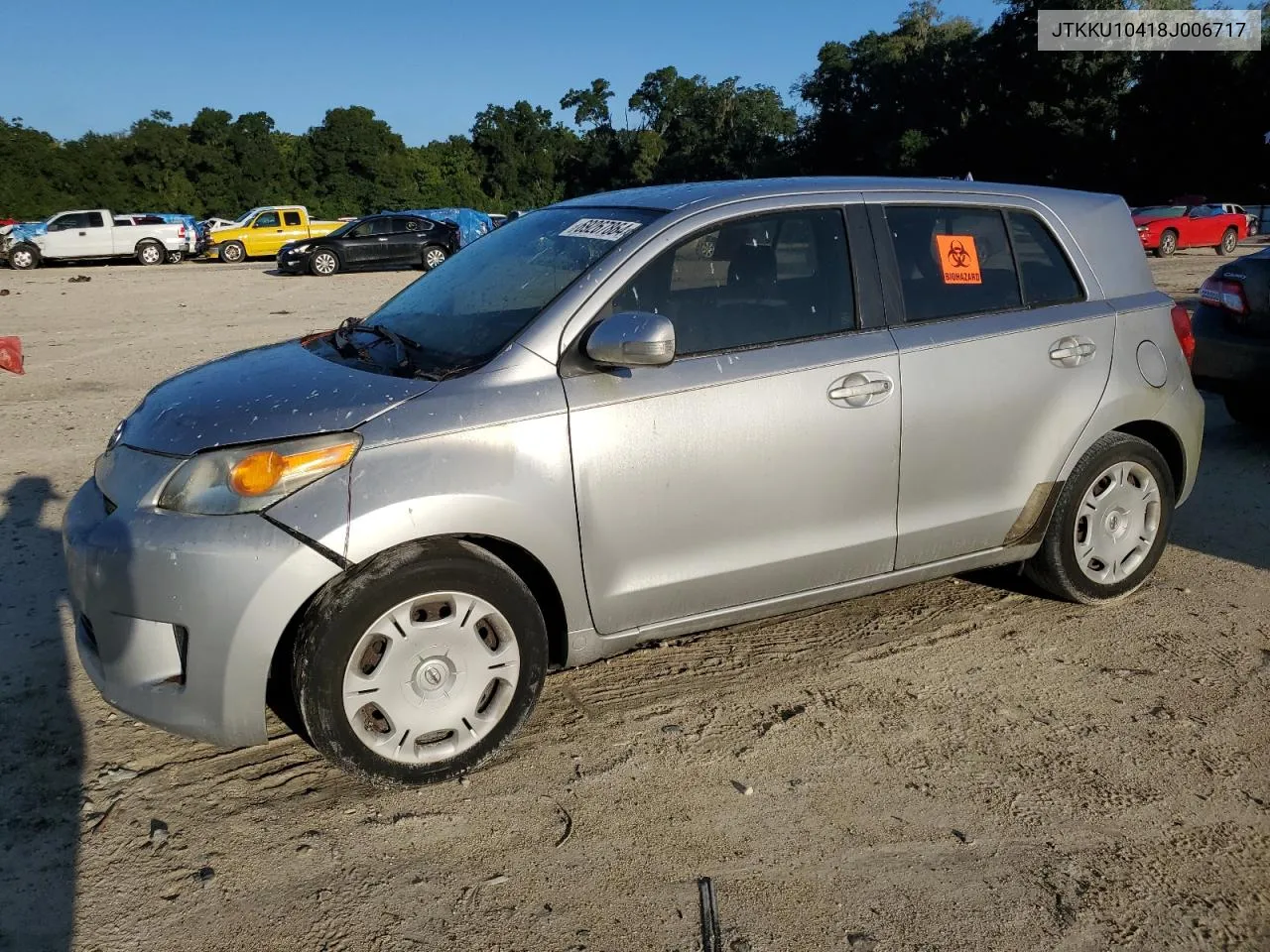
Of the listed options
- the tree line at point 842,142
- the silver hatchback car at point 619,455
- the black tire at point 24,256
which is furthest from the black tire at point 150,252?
the silver hatchback car at point 619,455

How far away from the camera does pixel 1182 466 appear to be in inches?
181

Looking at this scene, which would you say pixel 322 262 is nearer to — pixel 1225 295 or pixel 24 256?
pixel 24 256

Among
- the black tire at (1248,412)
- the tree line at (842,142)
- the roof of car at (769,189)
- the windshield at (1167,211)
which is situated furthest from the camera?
the tree line at (842,142)

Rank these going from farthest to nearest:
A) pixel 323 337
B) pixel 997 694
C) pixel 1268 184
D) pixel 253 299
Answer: pixel 1268 184
pixel 253 299
pixel 323 337
pixel 997 694

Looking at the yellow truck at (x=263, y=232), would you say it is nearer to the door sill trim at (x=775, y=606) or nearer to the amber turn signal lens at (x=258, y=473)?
the door sill trim at (x=775, y=606)

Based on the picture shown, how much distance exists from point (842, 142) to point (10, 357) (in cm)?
6330

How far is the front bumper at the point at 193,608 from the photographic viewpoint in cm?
286

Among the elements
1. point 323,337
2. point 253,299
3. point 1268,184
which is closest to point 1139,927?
point 323,337

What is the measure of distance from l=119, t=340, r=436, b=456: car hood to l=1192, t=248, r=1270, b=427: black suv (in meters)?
5.61

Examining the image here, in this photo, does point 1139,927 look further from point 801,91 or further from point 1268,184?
point 801,91

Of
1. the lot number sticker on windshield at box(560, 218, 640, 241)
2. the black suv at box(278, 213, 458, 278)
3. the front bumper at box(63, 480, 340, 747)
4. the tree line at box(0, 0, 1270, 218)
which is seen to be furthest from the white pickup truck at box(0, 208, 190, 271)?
the front bumper at box(63, 480, 340, 747)

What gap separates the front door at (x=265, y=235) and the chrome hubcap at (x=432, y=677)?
33.4m

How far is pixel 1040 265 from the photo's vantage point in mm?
4277

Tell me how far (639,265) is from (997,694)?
1.97m
